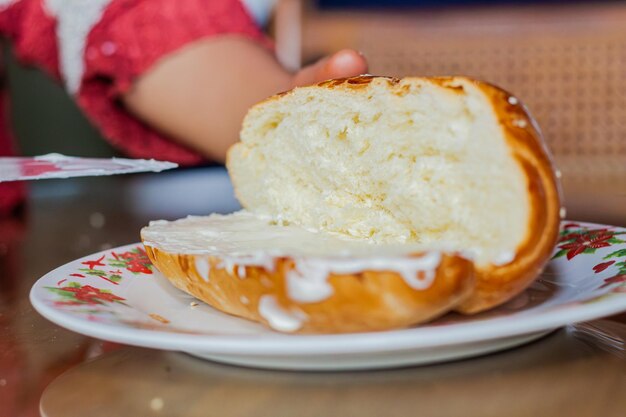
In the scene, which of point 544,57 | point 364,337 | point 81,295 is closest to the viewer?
point 364,337

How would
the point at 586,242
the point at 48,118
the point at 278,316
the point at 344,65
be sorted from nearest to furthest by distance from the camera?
the point at 278,316 → the point at 586,242 → the point at 344,65 → the point at 48,118

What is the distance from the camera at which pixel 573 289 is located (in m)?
0.73

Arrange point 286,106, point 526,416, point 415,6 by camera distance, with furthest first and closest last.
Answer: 1. point 415,6
2. point 286,106
3. point 526,416

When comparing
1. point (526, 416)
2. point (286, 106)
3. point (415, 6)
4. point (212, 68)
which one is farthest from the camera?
point (415, 6)

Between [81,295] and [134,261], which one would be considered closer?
[81,295]

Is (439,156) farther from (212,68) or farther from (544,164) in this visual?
(212,68)

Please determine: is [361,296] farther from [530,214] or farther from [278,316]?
[530,214]

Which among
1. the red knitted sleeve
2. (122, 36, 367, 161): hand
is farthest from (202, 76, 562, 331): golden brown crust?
the red knitted sleeve

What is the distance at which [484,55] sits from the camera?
3939 mm

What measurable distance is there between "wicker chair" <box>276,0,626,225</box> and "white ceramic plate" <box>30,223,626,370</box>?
2.93 m

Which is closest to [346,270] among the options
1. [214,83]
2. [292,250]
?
[292,250]

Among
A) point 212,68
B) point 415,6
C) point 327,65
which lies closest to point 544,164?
point 327,65

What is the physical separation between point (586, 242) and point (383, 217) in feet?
0.89

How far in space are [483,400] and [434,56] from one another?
11.9 ft
